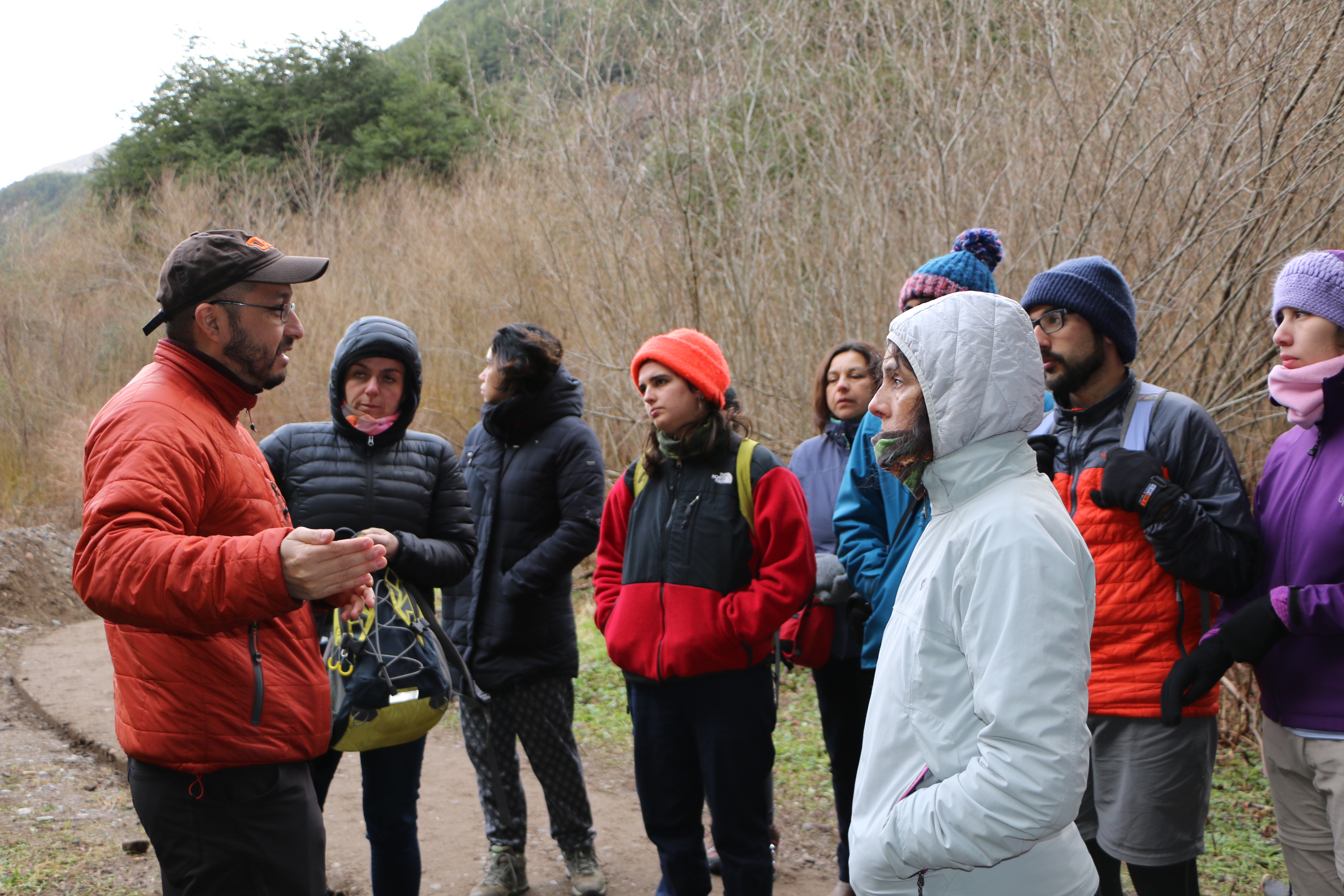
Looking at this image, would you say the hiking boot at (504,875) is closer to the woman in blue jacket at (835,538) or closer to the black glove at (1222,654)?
the woman in blue jacket at (835,538)

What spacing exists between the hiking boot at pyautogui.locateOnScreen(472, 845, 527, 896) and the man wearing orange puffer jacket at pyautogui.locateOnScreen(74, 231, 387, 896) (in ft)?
5.86

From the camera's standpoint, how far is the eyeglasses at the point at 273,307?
7.41ft

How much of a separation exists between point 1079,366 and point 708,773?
173 cm

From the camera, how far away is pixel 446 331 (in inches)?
535

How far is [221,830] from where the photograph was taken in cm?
211

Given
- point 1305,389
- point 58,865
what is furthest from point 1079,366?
point 58,865

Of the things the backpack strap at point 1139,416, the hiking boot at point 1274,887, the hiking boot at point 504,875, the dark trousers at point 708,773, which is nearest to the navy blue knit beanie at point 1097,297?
the backpack strap at point 1139,416

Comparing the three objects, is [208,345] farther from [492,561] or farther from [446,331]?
[446,331]

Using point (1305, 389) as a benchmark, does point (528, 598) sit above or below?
below

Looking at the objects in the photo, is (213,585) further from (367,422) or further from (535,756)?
(535,756)

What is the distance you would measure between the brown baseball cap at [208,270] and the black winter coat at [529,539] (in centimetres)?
168

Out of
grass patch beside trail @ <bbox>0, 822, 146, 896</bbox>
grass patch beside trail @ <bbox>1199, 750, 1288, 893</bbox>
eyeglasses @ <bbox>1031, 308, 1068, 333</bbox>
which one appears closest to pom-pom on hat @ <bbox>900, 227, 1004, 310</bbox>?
eyeglasses @ <bbox>1031, 308, 1068, 333</bbox>

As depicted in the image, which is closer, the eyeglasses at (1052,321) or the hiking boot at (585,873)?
the eyeglasses at (1052,321)

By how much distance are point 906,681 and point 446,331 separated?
1261 centimetres
